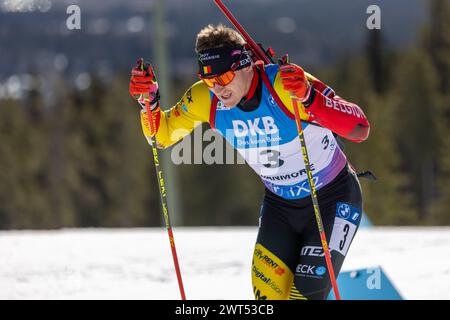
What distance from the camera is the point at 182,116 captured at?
13.2 feet

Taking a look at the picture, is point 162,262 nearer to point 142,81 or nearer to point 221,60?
point 142,81

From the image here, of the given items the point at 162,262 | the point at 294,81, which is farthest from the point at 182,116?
the point at 162,262

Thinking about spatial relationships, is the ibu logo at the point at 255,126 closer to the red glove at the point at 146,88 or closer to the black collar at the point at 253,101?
the black collar at the point at 253,101

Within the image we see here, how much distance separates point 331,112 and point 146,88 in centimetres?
100

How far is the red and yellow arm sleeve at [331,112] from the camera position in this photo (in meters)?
3.42

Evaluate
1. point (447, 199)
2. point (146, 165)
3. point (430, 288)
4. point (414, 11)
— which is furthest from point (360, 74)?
point (414, 11)

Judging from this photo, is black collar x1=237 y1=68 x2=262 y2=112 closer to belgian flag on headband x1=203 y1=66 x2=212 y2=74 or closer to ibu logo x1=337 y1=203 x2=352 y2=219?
belgian flag on headband x1=203 y1=66 x2=212 y2=74

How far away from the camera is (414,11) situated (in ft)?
359

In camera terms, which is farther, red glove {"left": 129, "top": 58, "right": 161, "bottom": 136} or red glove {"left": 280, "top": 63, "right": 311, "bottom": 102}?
red glove {"left": 129, "top": 58, "right": 161, "bottom": 136}

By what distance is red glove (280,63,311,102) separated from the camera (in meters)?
3.31

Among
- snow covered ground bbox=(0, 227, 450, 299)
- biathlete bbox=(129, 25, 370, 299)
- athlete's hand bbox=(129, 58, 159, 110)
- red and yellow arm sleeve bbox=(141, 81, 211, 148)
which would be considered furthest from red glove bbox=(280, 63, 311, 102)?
snow covered ground bbox=(0, 227, 450, 299)

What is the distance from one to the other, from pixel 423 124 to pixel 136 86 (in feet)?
126

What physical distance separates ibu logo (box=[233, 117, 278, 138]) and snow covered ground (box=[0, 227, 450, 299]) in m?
1.73
